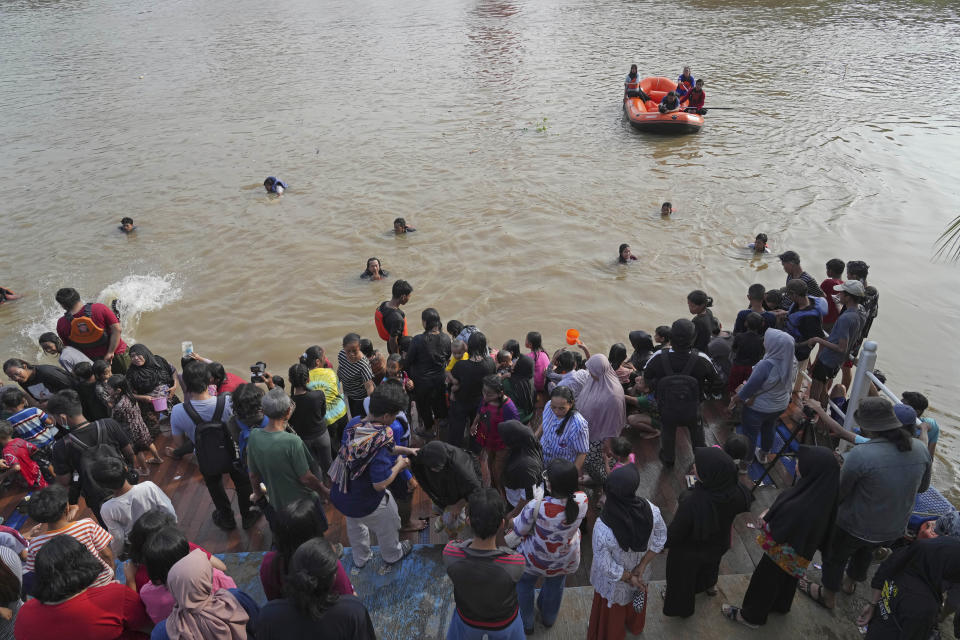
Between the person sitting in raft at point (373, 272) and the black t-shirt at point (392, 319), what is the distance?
13.2 ft

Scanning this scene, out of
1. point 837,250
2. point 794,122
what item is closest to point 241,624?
point 837,250

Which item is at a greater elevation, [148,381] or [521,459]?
[521,459]

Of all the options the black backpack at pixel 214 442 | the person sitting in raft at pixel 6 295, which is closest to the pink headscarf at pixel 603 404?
the black backpack at pixel 214 442

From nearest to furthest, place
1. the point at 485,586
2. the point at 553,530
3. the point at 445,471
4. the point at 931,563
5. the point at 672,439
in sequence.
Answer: the point at 485,586
the point at 931,563
the point at 553,530
the point at 445,471
the point at 672,439

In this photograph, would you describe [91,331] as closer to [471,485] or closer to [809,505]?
[471,485]

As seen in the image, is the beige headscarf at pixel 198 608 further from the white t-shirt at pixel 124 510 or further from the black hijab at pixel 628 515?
the black hijab at pixel 628 515

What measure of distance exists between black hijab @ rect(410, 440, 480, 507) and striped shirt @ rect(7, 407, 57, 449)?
4.14 meters

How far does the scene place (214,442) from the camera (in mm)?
4883

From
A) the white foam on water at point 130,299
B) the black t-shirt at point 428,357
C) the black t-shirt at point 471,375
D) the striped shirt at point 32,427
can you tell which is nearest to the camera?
the black t-shirt at point 471,375

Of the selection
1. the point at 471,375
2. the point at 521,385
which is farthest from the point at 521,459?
the point at 521,385

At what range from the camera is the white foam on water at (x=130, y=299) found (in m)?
10.8

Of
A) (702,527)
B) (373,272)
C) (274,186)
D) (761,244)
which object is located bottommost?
(373,272)

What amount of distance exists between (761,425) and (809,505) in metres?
2.06

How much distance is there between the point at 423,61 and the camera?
2744 cm
